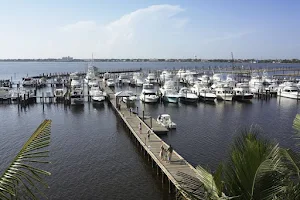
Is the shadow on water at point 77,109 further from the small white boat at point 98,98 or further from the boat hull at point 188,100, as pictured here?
the boat hull at point 188,100

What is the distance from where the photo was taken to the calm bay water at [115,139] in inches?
997

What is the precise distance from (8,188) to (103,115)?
48.5 meters

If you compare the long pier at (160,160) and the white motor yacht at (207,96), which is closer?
the long pier at (160,160)

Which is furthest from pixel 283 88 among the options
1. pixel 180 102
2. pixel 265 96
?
pixel 180 102

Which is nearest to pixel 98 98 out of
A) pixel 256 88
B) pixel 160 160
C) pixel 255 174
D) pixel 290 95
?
pixel 160 160

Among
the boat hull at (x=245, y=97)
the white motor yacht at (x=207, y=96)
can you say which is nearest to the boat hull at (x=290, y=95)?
the boat hull at (x=245, y=97)

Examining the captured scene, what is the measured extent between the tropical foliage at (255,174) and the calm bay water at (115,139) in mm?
5243

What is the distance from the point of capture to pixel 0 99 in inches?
2495

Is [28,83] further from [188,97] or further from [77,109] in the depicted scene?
[188,97]

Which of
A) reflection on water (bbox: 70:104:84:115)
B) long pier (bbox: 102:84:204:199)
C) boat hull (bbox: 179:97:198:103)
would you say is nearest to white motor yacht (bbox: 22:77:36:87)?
reflection on water (bbox: 70:104:84:115)

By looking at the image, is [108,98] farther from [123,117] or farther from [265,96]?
[265,96]

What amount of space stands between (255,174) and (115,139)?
33.9 metres

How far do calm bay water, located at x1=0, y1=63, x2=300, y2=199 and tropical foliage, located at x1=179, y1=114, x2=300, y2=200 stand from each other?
5.24m

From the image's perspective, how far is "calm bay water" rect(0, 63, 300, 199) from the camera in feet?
83.1
